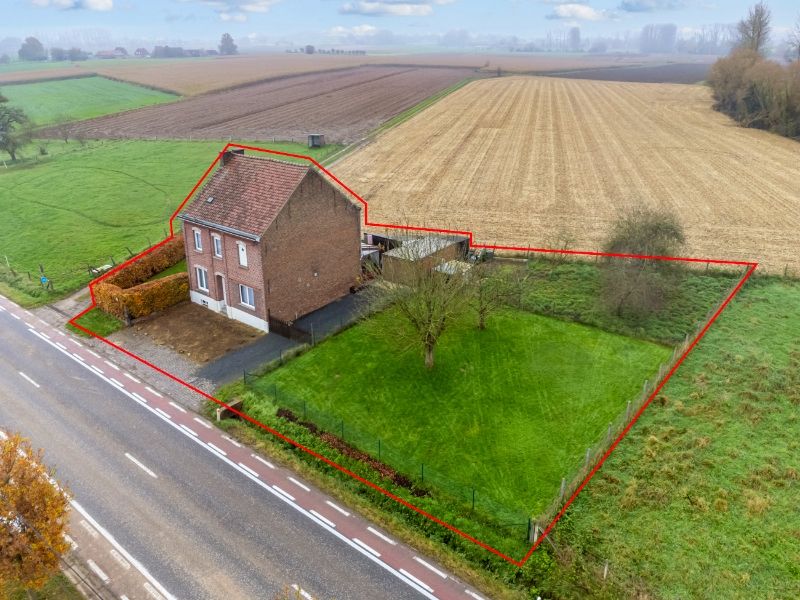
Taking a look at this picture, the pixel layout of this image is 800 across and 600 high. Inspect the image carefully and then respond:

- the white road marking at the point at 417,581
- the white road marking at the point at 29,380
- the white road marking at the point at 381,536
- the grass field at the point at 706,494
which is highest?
the grass field at the point at 706,494

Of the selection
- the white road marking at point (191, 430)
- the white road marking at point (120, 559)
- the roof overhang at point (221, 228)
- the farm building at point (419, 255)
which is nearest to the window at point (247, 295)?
the roof overhang at point (221, 228)

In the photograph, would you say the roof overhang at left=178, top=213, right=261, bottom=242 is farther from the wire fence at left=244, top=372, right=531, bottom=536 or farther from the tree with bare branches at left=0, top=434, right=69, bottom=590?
the tree with bare branches at left=0, top=434, right=69, bottom=590

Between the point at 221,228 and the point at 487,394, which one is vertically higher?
the point at 221,228

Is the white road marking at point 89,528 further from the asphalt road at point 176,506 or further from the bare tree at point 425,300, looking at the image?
the bare tree at point 425,300

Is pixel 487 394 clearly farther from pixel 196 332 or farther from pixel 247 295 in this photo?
pixel 196 332

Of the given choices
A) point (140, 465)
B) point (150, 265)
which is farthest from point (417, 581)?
point (150, 265)

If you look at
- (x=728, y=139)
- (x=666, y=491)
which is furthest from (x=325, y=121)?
(x=666, y=491)

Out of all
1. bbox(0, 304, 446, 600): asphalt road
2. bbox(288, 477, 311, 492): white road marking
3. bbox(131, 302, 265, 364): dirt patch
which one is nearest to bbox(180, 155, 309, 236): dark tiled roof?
bbox(131, 302, 265, 364): dirt patch

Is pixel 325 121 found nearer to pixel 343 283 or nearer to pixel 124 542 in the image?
pixel 343 283
